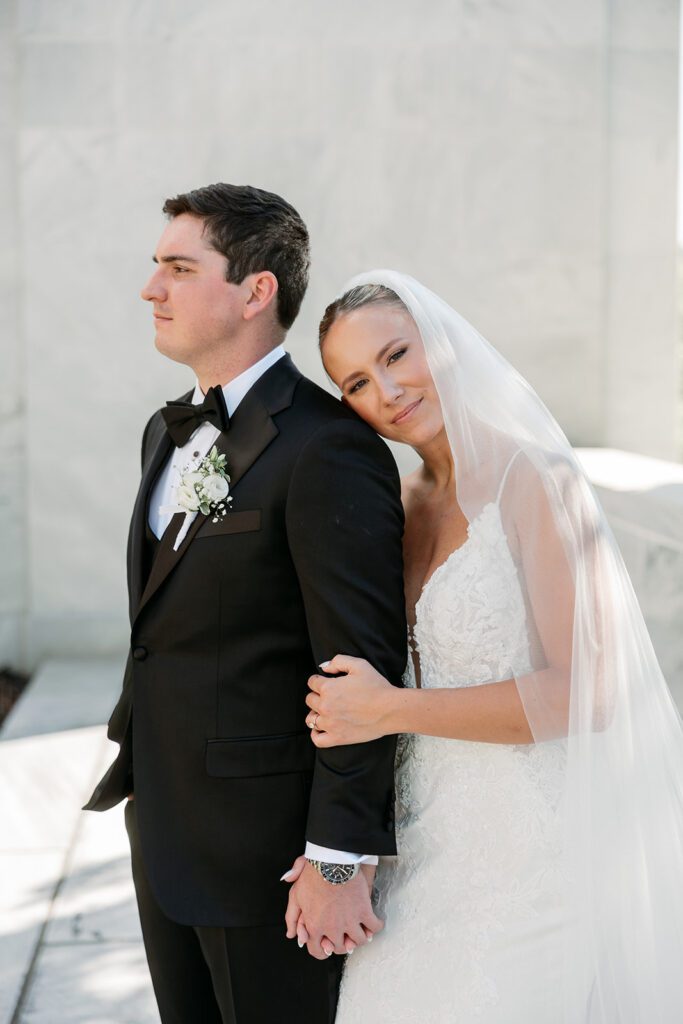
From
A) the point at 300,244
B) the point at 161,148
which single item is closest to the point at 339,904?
the point at 300,244

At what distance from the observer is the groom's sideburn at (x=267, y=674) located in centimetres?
190

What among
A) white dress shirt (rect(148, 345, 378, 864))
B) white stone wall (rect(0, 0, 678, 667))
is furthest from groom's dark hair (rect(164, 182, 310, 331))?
white stone wall (rect(0, 0, 678, 667))

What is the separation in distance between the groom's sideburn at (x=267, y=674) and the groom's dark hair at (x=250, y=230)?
9.9 inches

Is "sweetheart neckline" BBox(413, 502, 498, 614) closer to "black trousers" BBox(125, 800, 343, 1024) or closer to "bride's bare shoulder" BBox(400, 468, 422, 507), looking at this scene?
"bride's bare shoulder" BBox(400, 468, 422, 507)

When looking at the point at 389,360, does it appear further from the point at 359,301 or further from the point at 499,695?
the point at 499,695

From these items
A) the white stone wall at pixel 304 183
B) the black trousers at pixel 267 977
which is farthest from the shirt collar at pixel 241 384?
the white stone wall at pixel 304 183

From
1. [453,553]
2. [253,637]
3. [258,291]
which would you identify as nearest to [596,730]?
[453,553]

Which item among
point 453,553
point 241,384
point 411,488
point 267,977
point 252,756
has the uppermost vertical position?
point 241,384

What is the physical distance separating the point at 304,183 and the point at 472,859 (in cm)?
559

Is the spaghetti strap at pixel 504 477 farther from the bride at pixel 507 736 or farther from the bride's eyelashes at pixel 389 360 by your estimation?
the bride's eyelashes at pixel 389 360

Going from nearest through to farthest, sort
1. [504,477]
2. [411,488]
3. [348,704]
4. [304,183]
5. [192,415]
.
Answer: [348,704]
[504,477]
[192,415]
[411,488]
[304,183]

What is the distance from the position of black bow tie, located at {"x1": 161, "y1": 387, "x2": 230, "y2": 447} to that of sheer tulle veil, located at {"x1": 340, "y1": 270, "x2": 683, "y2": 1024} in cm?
45

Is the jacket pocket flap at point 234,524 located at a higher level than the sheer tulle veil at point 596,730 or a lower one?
higher

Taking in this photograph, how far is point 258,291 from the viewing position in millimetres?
2146
